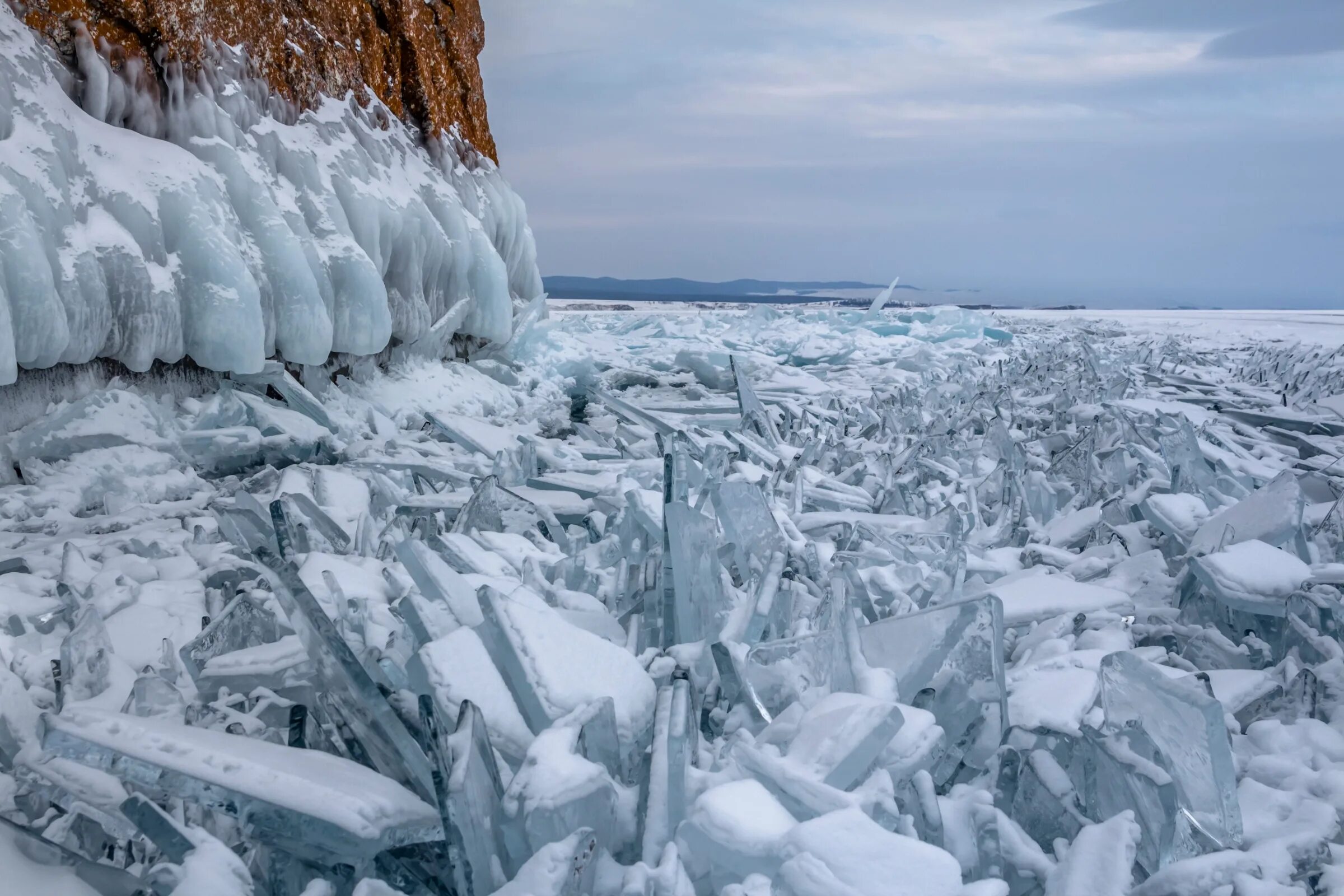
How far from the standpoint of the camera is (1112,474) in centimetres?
184

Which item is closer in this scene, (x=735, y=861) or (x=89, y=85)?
(x=735, y=861)

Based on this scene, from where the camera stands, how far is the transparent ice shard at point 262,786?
61cm

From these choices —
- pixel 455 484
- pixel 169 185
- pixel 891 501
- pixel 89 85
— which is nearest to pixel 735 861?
pixel 891 501

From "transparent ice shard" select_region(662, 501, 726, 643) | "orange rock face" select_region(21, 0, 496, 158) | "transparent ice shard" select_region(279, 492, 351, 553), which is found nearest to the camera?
"transparent ice shard" select_region(662, 501, 726, 643)

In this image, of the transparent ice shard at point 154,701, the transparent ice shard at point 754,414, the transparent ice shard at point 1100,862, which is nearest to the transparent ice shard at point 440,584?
the transparent ice shard at point 154,701

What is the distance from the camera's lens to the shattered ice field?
2.06ft

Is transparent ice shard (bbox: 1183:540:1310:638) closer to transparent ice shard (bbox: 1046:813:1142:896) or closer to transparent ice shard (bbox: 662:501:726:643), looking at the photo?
transparent ice shard (bbox: 1046:813:1142:896)

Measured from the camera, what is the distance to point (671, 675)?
96 cm

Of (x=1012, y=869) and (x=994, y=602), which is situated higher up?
(x=994, y=602)

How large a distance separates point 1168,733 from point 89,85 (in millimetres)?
2822

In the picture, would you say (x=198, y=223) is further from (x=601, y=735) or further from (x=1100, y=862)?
(x=1100, y=862)

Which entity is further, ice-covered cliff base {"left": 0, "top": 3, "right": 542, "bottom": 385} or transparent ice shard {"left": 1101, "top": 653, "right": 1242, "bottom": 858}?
ice-covered cliff base {"left": 0, "top": 3, "right": 542, "bottom": 385}

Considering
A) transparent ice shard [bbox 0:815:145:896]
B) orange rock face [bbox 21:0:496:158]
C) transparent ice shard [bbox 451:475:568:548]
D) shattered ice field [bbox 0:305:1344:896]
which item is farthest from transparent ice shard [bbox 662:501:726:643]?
orange rock face [bbox 21:0:496:158]

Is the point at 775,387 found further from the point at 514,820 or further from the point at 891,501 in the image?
the point at 514,820
